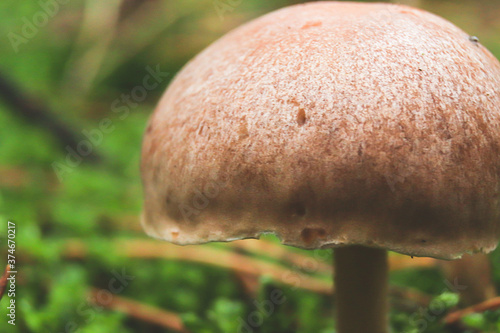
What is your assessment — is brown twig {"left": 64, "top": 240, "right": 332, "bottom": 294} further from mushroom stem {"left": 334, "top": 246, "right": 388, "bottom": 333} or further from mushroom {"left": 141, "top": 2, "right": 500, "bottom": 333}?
mushroom {"left": 141, "top": 2, "right": 500, "bottom": 333}

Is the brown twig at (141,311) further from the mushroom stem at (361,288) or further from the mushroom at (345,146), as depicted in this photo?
the mushroom at (345,146)

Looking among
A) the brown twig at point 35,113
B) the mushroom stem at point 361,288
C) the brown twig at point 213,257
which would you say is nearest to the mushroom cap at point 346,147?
the mushroom stem at point 361,288

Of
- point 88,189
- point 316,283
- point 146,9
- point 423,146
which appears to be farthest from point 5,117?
point 423,146

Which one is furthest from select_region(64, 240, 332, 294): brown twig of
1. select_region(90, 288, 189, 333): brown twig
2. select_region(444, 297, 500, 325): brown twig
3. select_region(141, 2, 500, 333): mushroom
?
select_region(141, 2, 500, 333): mushroom

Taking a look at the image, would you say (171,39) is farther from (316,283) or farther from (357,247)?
(357,247)

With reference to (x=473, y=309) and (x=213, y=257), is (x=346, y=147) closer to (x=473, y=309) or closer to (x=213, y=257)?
(x=473, y=309)

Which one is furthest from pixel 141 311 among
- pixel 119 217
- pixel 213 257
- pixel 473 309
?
pixel 473 309
